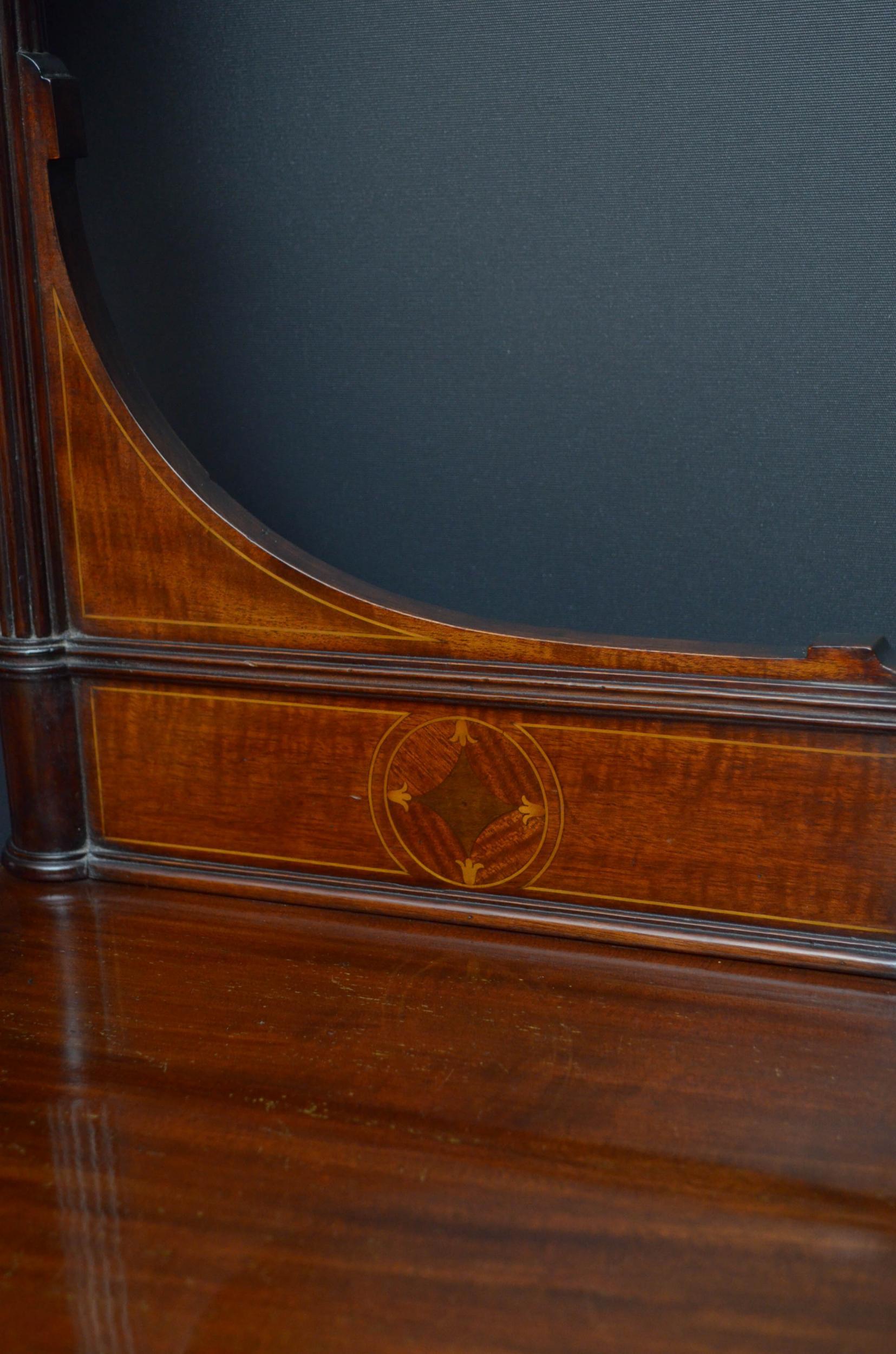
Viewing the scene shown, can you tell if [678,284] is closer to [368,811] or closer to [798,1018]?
[368,811]

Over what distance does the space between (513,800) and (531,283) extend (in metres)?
1.02

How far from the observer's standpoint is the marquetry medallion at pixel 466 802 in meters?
1.71

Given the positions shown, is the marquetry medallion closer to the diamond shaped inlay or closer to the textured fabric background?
the diamond shaped inlay

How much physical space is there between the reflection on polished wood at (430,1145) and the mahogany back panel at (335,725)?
3.5 inches

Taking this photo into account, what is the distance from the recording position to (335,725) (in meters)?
1.79

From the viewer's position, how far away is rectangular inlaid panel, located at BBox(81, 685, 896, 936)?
1.60m

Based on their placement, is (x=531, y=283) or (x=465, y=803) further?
(x=531, y=283)

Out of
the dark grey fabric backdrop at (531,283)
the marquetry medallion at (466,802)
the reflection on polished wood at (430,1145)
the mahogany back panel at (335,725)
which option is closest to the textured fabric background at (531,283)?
the dark grey fabric backdrop at (531,283)

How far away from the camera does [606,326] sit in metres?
2.28

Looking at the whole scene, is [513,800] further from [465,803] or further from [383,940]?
[383,940]

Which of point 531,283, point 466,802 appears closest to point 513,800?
point 466,802

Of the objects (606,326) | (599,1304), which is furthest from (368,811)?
(606,326)

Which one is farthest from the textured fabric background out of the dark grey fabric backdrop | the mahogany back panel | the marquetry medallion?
the marquetry medallion

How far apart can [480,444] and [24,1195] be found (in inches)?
60.5
